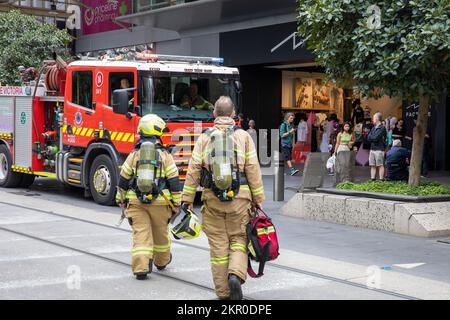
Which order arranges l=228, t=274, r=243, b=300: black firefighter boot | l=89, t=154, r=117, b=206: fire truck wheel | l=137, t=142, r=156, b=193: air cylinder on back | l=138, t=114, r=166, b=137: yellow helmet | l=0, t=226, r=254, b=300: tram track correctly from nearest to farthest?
l=228, t=274, r=243, b=300: black firefighter boot < l=0, t=226, r=254, b=300: tram track < l=137, t=142, r=156, b=193: air cylinder on back < l=138, t=114, r=166, b=137: yellow helmet < l=89, t=154, r=117, b=206: fire truck wheel

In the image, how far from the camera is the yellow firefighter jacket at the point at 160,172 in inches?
294

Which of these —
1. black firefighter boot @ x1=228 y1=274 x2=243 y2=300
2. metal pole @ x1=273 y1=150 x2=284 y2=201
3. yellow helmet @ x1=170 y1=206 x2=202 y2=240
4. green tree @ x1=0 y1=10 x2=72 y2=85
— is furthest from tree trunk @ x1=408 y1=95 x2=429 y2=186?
green tree @ x1=0 y1=10 x2=72 y2=85

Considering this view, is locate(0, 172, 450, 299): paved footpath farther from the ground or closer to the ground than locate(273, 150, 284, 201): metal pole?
closer to the ground

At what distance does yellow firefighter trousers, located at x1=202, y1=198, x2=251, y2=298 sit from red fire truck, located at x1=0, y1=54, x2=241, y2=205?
6713 mm

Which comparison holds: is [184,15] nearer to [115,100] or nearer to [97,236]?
[115,100]

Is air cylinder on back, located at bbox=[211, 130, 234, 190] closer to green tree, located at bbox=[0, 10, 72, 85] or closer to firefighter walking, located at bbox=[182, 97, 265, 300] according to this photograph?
firefighter walking, located at bbox=[182, 97, 265, 300]

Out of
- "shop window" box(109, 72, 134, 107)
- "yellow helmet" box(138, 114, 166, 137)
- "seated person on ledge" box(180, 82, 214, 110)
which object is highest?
"shop window" box(109, 72, 134, 107)

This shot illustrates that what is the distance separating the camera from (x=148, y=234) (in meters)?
7.45

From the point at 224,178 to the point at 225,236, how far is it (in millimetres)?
562

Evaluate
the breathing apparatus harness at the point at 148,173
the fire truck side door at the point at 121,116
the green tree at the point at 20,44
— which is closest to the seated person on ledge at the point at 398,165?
the fire truck side door at the point at 121,116

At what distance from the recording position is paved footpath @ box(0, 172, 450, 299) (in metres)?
6.92

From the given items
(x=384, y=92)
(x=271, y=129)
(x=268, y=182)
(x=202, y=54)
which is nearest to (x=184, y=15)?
(x=202, y=54)

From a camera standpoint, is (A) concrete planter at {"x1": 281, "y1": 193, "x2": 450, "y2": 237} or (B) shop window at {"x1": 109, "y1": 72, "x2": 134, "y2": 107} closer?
(A) concrete planter at {"x1": 281, "y1": 193, "x2": 450, "y2": 237}

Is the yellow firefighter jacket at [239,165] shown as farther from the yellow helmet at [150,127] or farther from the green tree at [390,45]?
the green tree at [390,45]
